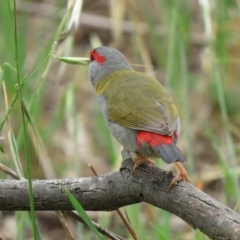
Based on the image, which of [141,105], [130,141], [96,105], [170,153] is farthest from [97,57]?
[96,105]

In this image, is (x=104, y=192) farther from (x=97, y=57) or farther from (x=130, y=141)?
(x=97, y=57)

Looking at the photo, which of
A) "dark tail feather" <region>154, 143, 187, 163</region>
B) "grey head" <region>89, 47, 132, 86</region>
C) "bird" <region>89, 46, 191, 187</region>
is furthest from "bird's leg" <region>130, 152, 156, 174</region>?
"grey head" <region>89, 47, 132, 86</region>

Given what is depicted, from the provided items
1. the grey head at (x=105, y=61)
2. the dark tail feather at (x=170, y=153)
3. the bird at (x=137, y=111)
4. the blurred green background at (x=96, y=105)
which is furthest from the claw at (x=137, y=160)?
the grey head at (x=105, y=61)

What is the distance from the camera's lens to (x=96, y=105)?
Answer: 20.1ft

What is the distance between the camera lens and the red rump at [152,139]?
8.68ft

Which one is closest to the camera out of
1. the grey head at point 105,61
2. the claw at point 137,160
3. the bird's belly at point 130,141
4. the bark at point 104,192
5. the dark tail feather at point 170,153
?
the bark at point 104,192

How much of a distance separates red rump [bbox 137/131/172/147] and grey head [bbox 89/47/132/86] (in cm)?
87

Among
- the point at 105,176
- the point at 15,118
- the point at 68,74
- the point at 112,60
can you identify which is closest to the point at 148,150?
the point at 105,176

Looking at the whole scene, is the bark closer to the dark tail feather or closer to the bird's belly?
the dark tail feather

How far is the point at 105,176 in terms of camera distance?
249 centimetres

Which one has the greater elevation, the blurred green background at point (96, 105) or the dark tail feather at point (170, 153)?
the blurred green background at point (96, 105)

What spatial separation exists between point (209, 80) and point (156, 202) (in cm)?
376

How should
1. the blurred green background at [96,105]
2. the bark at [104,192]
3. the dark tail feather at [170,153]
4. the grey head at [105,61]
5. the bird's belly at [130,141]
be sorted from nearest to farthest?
the bark at [104,192] → the dark tail feather at [170,153] → the bird's belly at [130,141] → the grey head at [105,61] → the blurred green background at [96,105]

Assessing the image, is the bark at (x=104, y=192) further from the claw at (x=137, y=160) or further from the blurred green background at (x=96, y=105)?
the blurred green background at (x=96, y=105)
